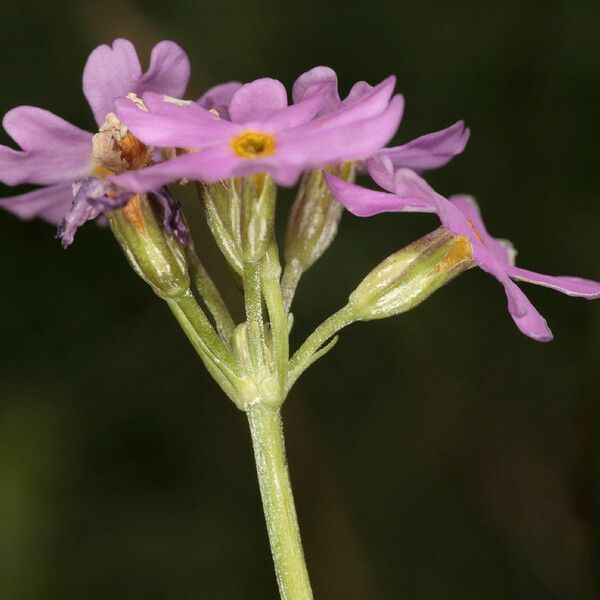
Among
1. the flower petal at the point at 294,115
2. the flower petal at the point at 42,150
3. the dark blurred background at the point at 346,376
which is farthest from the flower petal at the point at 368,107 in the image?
the dark blurred background at the point at 346,376

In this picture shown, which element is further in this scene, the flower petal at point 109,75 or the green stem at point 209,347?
the flower petal at point 109,75

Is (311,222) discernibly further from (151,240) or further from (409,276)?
(151,240)

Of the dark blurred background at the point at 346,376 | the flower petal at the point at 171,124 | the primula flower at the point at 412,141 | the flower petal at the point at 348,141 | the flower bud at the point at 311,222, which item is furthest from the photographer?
the dark blurred background at the point at 346,376

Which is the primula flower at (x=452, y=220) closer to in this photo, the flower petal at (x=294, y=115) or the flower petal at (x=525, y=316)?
the flower petal at (x=525, y=316)

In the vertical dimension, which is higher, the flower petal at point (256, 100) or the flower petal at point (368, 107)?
the flower petal at point (256, 100)

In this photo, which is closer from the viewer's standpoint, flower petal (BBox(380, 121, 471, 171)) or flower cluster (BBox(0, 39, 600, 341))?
flower cluster (BBox(0, 39, 600, 341))

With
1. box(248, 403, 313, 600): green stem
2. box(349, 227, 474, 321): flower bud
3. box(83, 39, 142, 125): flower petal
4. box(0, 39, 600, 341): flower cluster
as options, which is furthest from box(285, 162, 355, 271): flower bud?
box(83, 39, 142, 125): flower petal

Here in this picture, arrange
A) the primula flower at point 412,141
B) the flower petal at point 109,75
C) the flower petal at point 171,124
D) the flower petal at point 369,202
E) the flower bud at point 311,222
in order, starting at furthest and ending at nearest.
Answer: the flower petal at point 109,75 < the flower bud at point 311,222 < the primula flower at point 412,141 < the flower petal at point 369,202 < the flower petal at point 171,124

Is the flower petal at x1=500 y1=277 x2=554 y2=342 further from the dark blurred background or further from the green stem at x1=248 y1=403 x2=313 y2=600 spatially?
the dark blurred background
